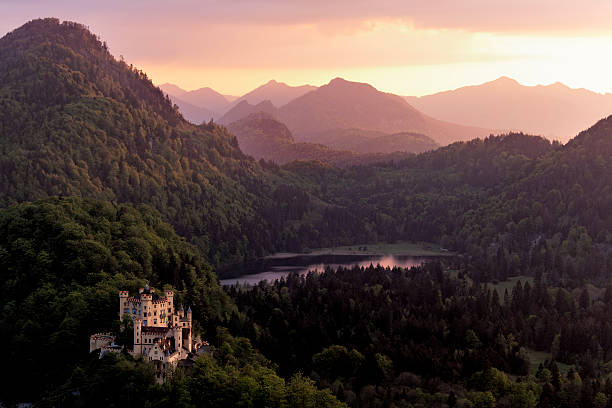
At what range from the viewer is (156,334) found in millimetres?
88500

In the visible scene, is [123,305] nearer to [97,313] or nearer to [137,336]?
[137,336]

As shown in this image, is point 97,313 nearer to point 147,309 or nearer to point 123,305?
point 123,305

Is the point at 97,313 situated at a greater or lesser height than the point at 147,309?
lesser

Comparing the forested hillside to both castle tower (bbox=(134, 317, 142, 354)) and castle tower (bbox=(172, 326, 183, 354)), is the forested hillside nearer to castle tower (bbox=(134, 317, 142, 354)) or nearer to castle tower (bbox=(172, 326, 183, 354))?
castle tower (bbox=(134, 317, 142, 354))

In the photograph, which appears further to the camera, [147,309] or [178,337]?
[147,309]

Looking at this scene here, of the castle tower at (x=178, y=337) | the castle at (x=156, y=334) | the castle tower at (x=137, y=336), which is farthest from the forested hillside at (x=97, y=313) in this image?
the castle tower at (x=178, y=337)

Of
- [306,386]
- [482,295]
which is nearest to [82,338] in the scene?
[306,386]

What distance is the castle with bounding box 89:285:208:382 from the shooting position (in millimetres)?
87688

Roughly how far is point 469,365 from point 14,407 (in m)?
56.8

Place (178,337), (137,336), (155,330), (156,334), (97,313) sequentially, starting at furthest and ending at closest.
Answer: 1. (97,313)
2. (178,337)
3. (155,330)
4. (156,334)
5. (137,336)

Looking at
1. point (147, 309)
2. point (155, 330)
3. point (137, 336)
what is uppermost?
point (147, 309)

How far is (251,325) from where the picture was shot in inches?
4914

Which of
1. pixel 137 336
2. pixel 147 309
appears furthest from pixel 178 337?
pixel 147 309

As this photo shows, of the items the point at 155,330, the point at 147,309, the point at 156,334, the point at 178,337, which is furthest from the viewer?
the point at 147,309
